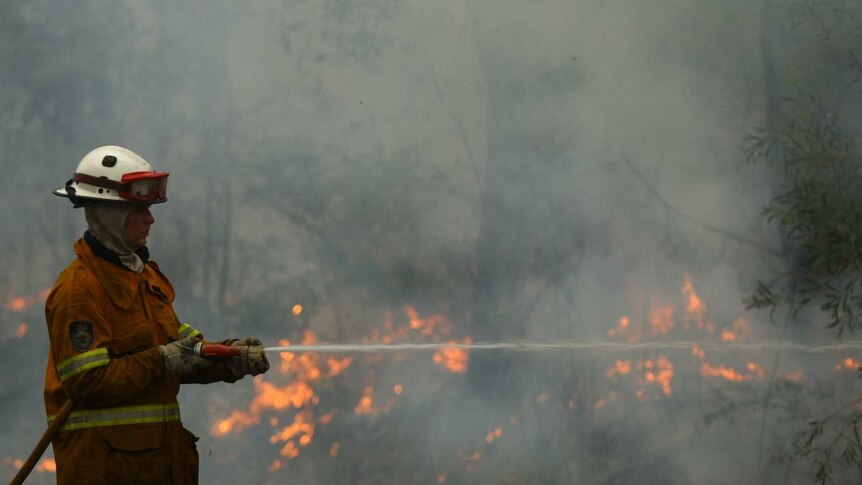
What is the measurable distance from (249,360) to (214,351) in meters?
0.12

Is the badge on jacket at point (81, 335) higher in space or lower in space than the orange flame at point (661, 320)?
higher

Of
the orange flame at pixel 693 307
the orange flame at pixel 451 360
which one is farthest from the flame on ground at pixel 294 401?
the orange flame at pixel 693 307

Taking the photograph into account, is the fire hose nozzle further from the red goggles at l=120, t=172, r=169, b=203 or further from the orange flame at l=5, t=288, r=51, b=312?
the orange flame at l=5, t=288, r=51, b=312

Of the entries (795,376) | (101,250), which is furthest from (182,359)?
(795,376)

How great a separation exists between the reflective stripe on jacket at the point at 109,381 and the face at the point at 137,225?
98mm

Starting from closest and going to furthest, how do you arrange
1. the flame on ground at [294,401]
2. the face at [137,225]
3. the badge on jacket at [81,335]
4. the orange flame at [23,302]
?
1. the badge on jacket at [81,335]
2. the face at [137,225]
3. the orange flame at [23,302]
4. the flame on ground at [294,401]

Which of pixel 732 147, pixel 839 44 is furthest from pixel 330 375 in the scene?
pixel 839 44

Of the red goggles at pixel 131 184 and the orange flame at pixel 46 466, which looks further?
the orange flame at pixel 46 466

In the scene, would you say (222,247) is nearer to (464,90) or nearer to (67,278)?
(464,90)

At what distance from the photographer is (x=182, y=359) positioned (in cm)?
336

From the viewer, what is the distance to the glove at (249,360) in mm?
3416

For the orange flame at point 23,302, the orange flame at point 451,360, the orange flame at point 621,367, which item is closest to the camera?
the orange flame at point 23,302

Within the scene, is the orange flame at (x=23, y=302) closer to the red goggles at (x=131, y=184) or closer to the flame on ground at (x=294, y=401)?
the flame on ground at (x=294, y=401)

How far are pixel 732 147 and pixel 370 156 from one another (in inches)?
71.7
